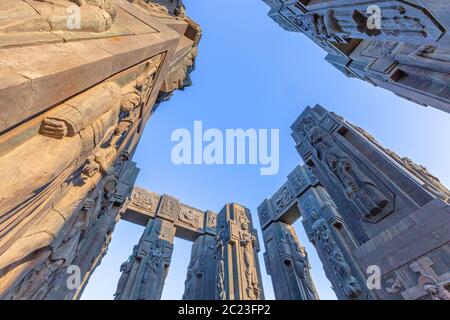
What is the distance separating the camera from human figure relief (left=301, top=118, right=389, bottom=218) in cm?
436

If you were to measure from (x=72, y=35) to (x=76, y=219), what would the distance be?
3089 millimetres

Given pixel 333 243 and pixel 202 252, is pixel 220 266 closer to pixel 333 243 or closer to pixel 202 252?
pixel 202 252

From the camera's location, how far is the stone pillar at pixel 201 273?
509 inches

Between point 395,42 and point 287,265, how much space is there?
11.0 meters

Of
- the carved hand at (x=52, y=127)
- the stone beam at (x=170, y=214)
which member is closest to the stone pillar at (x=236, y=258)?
the stone beam at (x=170, y=214)

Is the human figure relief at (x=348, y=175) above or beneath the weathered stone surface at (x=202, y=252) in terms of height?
beneath

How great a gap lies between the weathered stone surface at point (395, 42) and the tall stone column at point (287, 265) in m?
9.58

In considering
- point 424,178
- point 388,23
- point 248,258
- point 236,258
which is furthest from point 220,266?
point 388,23

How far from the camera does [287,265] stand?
11.9m

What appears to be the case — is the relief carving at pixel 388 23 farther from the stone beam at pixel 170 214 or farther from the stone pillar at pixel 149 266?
the stone beam at pixel 170 214

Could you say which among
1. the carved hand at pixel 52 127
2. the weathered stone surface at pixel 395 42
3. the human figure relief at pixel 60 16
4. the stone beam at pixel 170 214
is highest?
the stone beam at pixel 170 214

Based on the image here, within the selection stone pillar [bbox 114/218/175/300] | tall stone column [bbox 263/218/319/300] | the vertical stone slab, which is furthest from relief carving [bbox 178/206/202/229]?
the vertical stone slab

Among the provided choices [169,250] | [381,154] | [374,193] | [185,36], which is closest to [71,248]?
[374,193]

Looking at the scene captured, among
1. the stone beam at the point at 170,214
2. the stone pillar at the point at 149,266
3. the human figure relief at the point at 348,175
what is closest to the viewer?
the human figure relief at the point at 348,175
